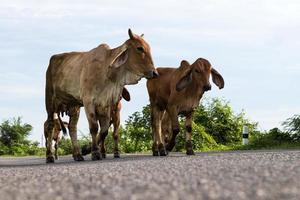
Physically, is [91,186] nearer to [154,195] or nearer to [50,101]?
[154,195]

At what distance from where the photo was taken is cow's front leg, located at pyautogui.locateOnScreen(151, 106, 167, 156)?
1432 centimetres

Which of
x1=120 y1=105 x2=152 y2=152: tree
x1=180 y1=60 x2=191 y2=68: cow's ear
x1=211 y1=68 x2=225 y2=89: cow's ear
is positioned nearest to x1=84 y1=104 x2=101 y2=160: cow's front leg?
x1=180 y1=60 x2=191 y2=68: cow's ear

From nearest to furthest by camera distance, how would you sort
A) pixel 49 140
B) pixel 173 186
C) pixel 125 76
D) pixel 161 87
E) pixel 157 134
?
pixel 173 186
pixel 125 76
pixel 49 140
pixel 157 134
pixel 161 87

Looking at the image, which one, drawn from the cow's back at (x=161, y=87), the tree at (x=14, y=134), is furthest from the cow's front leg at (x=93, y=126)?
the tree at (x=14, y=134)

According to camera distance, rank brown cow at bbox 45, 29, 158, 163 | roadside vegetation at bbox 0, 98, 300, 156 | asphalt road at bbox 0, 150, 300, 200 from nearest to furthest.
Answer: asphalt road at bbox 0, 150, 300, 200 → brown cow at bbox 45, 29, 158, 163 → roadside vegetation at bbox 0, 98, 300, 156

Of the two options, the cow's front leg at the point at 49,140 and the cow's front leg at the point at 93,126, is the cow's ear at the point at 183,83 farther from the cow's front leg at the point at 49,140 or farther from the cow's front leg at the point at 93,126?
the cow's front leg at the point at 49,140

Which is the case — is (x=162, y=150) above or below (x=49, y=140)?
below

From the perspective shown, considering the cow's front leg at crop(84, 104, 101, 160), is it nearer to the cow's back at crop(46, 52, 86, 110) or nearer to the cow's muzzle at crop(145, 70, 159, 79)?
the cow's back at crop(46, 52, 86, 110)

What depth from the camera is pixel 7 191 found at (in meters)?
5.58

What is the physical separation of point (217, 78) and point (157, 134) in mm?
1869

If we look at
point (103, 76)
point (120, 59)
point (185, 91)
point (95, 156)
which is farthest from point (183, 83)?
point (95, 156)

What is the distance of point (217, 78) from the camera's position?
14875mm

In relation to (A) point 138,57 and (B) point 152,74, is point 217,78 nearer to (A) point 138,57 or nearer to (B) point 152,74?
(B) point 152,74

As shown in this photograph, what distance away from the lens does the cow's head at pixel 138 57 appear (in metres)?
13.1
